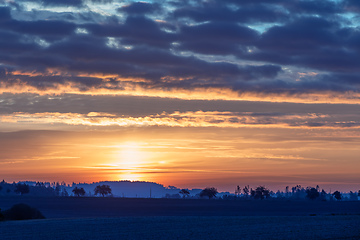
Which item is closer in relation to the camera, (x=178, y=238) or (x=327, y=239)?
(x=327, y=239)

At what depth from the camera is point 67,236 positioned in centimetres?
5619

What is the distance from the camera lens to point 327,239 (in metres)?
48.6

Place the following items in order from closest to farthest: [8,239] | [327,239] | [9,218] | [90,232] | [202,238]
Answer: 1. [327,239]
2. [202,238]
3. [8,239]
4. [90,232]
5. [9,218]

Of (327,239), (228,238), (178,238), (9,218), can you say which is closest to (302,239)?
(327,239)

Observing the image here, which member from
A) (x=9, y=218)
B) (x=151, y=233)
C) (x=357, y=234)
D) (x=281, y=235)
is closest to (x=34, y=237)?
(x=151, y=233)

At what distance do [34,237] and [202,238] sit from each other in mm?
18936

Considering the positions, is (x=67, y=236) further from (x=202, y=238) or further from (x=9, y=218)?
(x=9, y=218)

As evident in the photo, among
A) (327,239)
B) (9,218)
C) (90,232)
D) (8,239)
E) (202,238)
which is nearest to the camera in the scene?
(327,239)

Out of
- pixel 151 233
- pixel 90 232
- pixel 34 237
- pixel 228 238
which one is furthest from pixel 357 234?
pixel 34 237

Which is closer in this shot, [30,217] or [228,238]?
[228,238]

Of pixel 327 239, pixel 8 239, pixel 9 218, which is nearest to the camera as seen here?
pixel 327 239

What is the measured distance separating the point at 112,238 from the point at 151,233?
713 cm

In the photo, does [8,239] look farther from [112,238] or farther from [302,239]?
[302,239]

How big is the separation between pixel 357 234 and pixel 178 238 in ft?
61.5
